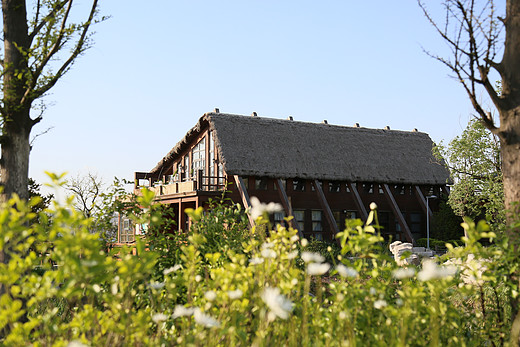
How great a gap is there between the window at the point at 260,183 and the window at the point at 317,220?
3.22m

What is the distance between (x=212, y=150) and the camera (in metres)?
26.4

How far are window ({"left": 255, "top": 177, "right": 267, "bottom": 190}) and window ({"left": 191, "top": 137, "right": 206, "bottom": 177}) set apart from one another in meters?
3.25

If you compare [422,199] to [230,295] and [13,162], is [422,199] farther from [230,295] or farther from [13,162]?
[230,295]

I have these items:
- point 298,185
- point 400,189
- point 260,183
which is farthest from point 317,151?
point 400,189

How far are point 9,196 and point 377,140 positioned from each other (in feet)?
87.5

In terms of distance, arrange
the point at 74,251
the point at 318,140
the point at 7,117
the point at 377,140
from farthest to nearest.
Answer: the point at 377,140
the point at 318,140
the point at 7,117
the point at 74,251

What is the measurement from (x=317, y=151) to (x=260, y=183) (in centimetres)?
442

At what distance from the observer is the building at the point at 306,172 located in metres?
24.6

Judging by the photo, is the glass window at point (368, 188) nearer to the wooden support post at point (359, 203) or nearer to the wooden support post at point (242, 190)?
the wooden support post at point (359, 203)

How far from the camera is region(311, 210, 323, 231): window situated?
87.1 ft

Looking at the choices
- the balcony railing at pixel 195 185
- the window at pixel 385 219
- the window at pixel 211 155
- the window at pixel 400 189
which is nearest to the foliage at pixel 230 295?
the balcony railing at pixel 195 185

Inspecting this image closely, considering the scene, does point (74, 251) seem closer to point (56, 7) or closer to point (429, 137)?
point (56, 7)

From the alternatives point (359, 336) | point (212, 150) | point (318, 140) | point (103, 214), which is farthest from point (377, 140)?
point (359, 336)

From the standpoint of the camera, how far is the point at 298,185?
26531 millimetres
